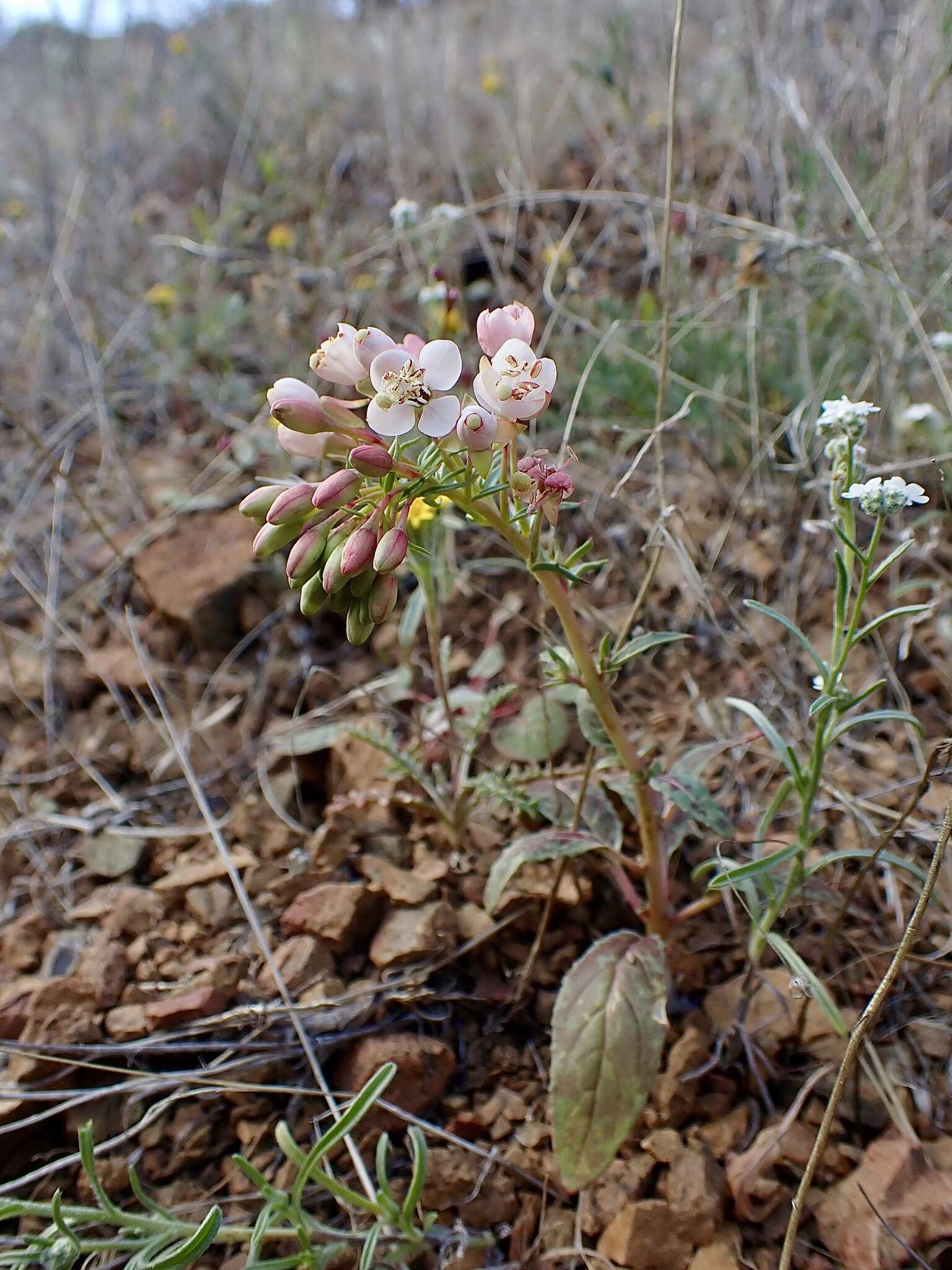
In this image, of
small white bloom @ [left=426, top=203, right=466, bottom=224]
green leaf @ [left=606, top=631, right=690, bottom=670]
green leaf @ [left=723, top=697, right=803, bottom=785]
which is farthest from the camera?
small white bloom @ [left=426, top=203, right=466, bottom=224]

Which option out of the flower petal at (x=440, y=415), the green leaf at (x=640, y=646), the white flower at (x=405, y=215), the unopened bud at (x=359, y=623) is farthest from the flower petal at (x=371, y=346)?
the white flower at (x=405, y=215)

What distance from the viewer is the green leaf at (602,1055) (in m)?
1.64

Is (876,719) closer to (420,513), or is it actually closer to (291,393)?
(420,513)

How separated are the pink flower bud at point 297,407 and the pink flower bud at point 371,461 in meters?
0.11

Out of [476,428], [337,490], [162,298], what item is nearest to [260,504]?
[337,490]

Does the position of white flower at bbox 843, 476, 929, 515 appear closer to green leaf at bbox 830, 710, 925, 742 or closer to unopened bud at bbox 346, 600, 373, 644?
green leaf at bbox 830, 710, 925, 742

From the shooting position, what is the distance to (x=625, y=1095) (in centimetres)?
165

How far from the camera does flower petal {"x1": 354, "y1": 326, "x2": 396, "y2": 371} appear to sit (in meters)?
1.44

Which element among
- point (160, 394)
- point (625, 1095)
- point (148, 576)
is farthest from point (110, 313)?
point (625, 1095)

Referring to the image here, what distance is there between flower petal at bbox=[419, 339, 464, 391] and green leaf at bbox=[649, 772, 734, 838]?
0.84 m

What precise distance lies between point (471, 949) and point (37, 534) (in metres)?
2.33

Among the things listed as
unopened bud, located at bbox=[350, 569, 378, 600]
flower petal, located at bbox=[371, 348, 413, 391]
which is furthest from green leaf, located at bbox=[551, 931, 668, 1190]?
flower petal, located at bbox=[371, 348, 413, 391]

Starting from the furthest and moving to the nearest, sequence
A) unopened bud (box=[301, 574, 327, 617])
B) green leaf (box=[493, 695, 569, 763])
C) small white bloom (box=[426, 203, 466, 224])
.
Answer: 1. small white bloom (box=[426, 203, 466, 224])
2. green leaf (box=[493, 695, 569, 763])
3. unopened bud (box=[301, 574, 327, 617])

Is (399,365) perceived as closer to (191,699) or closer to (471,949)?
(471,949)
